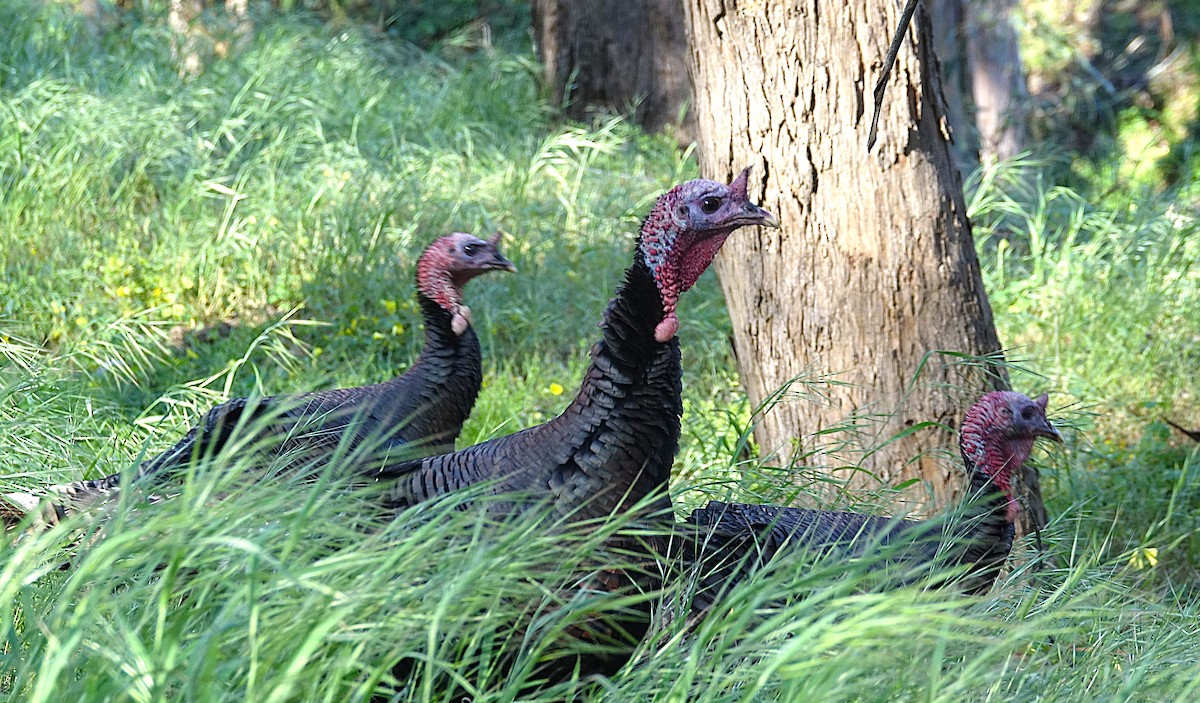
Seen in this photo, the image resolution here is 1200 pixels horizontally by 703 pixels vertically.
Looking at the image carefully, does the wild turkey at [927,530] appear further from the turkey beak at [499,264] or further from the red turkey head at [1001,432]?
the turkey beak at [499,264]

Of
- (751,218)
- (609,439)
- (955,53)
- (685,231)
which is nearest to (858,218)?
(751,218)

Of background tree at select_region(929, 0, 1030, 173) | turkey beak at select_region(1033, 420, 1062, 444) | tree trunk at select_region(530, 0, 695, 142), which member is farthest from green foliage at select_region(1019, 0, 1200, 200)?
turkey beak at select_region(1033, 420, 1062, 444)

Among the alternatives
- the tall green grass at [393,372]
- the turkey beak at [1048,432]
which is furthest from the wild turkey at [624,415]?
the turkey beak at [1048,432]

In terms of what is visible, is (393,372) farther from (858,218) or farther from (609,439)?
(609,439)

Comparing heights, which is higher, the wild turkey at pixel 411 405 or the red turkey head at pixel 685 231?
the red turkey head at pixel 685 231

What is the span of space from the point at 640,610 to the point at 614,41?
6188 millimetres

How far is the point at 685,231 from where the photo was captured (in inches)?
113

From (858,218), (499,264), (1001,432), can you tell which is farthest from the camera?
(499,264)

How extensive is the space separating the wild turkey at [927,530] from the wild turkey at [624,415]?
0.22m

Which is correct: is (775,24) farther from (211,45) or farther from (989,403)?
(211,45)

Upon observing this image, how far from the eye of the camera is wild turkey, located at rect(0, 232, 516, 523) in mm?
3105

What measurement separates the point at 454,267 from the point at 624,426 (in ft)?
5.81

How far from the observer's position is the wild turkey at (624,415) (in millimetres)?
2697

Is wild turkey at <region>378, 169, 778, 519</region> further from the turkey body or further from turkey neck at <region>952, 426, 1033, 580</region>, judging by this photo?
turkey neck at <region>952, 426, 1033, 580</region>
